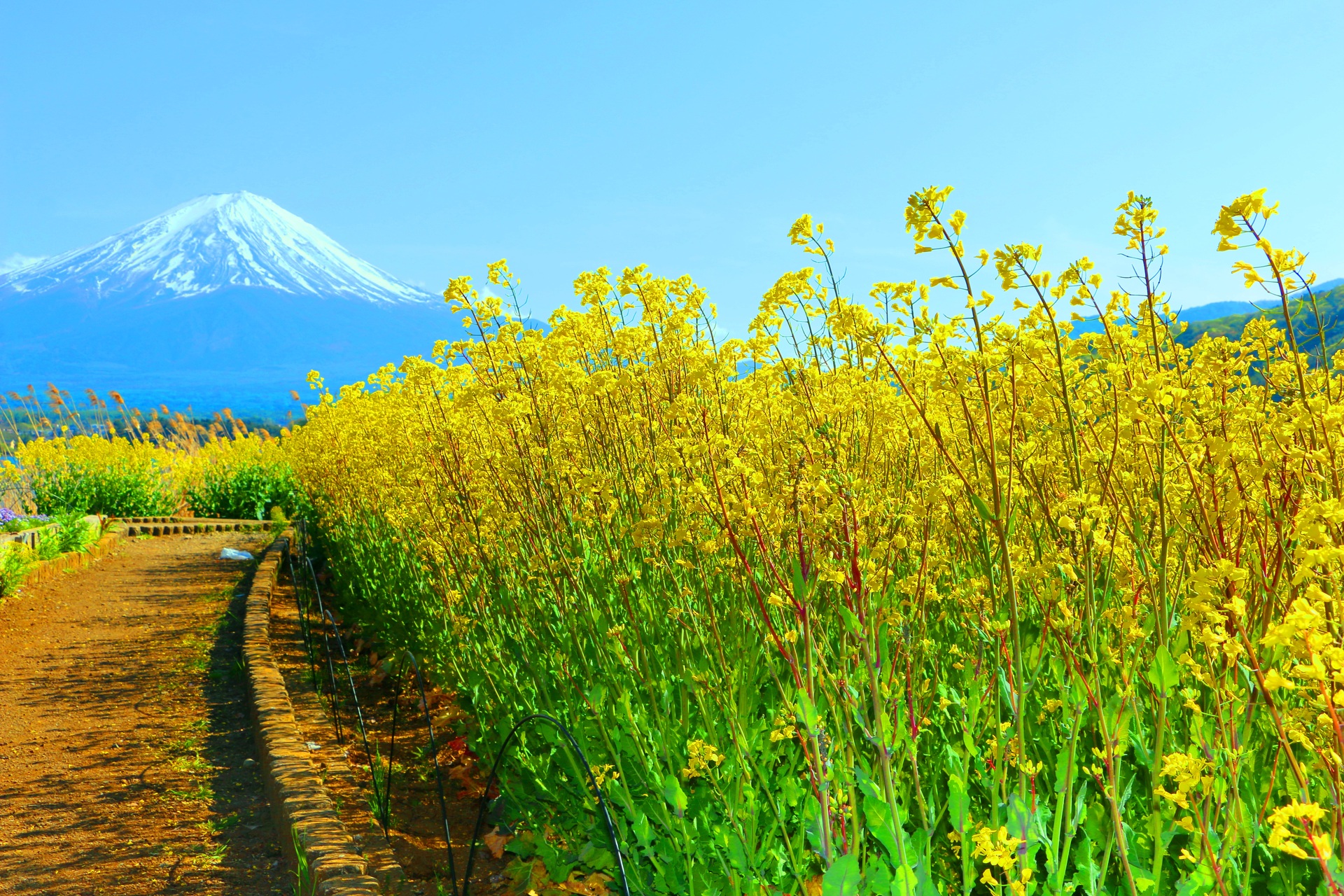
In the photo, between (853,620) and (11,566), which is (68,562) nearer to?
(11,566)

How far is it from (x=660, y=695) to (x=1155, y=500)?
154 cm

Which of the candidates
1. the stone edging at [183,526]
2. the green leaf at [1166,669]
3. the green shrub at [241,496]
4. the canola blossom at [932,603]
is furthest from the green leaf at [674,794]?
the green shrub at [241,496]

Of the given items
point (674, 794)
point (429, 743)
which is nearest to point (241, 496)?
point (429, 743)

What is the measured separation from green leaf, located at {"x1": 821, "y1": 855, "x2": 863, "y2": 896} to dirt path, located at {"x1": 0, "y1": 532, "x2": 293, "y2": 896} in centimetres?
221

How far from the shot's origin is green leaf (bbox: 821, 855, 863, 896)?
1.57m

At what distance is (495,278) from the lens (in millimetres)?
4023

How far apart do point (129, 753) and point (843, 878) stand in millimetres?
3925

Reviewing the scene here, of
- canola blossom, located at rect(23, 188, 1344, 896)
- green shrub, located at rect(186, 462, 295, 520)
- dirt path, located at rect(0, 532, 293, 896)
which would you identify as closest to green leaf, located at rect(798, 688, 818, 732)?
canola blossom, located at rect(23, 188, 1344, 896)

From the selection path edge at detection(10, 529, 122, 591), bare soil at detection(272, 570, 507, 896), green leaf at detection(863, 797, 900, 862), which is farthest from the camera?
path edge at detection(10, 529, 122, 591)

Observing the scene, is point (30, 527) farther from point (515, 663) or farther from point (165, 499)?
point (515, 663)

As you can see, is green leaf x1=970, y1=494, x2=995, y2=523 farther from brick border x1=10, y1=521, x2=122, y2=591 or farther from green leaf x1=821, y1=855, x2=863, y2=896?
brick border x1=10, y1=521, x2=122, y2=591

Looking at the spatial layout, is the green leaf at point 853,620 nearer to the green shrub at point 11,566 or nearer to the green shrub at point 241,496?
the green shrub at point 11,566

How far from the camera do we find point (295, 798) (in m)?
3.30

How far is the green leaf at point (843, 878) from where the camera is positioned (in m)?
1.57
